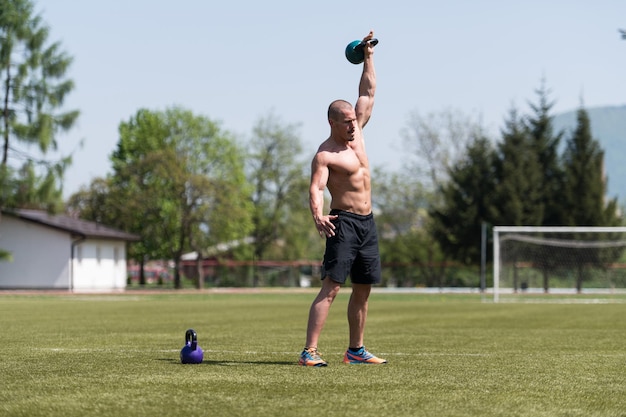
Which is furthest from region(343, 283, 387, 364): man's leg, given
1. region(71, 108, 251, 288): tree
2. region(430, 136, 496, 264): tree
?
region(71, 108, 251, 288): tree

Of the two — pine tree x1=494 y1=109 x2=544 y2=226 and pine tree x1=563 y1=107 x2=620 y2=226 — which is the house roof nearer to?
pine tree x1=494 y1=109 x2=544 y2=226

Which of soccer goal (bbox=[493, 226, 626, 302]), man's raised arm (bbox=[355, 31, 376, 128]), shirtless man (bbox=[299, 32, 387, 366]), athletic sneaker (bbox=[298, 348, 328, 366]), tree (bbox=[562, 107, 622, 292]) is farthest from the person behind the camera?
tree (bbox=[562, 107, 622, 292])

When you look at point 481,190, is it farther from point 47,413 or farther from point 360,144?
point 47,413

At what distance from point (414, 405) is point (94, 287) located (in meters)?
51.0

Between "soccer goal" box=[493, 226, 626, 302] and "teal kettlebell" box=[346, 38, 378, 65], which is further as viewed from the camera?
"soccer goal" box=[493, 226, 626, 302]

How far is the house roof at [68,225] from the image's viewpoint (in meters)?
52.7

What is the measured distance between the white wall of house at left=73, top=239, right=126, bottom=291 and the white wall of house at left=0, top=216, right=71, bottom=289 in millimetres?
772

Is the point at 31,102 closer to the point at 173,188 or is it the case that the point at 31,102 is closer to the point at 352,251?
the point at 173,188

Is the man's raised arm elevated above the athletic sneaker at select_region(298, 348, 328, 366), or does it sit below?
above

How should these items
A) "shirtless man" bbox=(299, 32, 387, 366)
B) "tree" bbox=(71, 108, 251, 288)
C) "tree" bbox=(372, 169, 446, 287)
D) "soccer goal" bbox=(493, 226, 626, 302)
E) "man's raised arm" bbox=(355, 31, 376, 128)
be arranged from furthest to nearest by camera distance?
1. "tree" bbox=(372, 169, 446, 287)
2. "tree" bbox=(71, 108, 251, 288)
3. "soccer goal" bbox=(493, 226, 626, 302)
4. "man's raised arm" bbox=(355, 31, 376, 128)
5. "shirtless man" bbox=(299, 32, 387, 366)

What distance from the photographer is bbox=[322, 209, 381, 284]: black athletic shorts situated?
7875 millimetres

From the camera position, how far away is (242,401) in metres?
5.57

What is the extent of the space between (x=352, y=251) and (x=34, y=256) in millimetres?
47695

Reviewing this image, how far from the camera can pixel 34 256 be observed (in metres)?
53.2
